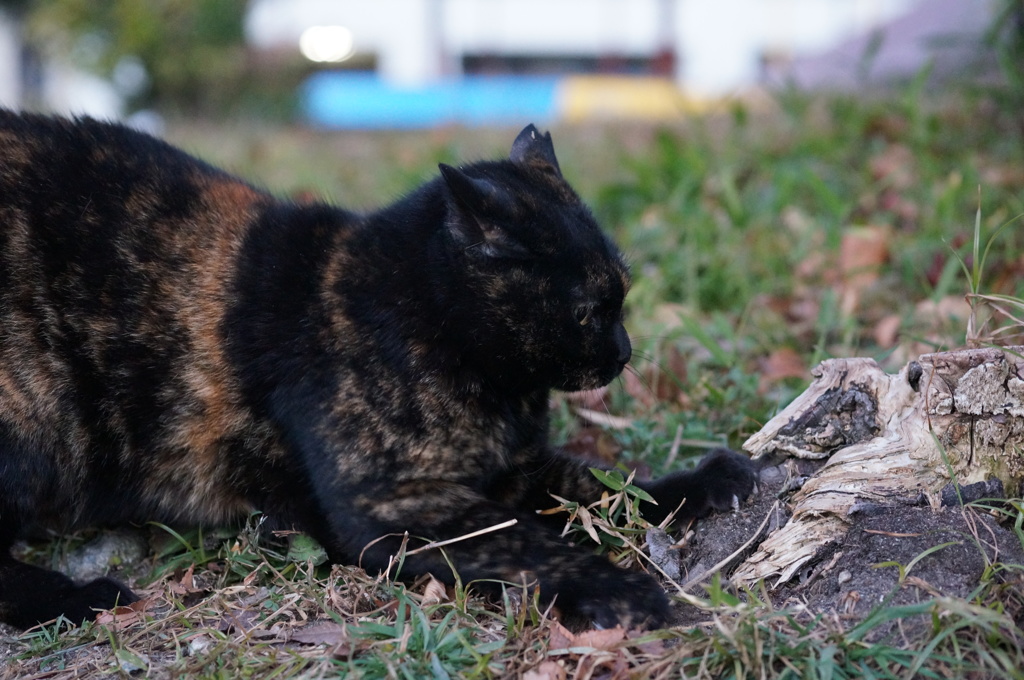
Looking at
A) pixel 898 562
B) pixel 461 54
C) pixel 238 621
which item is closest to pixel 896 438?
pixel 898 562

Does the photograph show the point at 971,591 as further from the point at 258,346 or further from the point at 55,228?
the point at 55,228

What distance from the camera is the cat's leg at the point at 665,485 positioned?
238 cm

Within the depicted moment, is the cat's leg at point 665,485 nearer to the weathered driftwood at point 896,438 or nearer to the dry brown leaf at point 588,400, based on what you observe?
the weathered driftwood at point 896,438

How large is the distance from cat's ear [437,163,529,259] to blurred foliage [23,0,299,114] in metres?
11.8

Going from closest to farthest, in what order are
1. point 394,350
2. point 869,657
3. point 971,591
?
1. point 869,657
2. point 971,591
3. point 394,350

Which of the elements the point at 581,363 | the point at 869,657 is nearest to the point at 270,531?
the point at 581,363

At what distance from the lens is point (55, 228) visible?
7.99 feet

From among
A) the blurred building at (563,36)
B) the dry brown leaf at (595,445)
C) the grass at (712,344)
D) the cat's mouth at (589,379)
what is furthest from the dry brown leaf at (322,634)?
the blurred building at (563,36)

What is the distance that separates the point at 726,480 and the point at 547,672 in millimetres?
755

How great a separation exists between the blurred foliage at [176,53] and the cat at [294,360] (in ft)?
37.3

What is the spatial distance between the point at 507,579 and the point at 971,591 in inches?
38.4

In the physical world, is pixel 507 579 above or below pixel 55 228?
below

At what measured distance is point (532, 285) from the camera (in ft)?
7.77

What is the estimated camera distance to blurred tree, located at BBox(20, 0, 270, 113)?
13.2 meters
